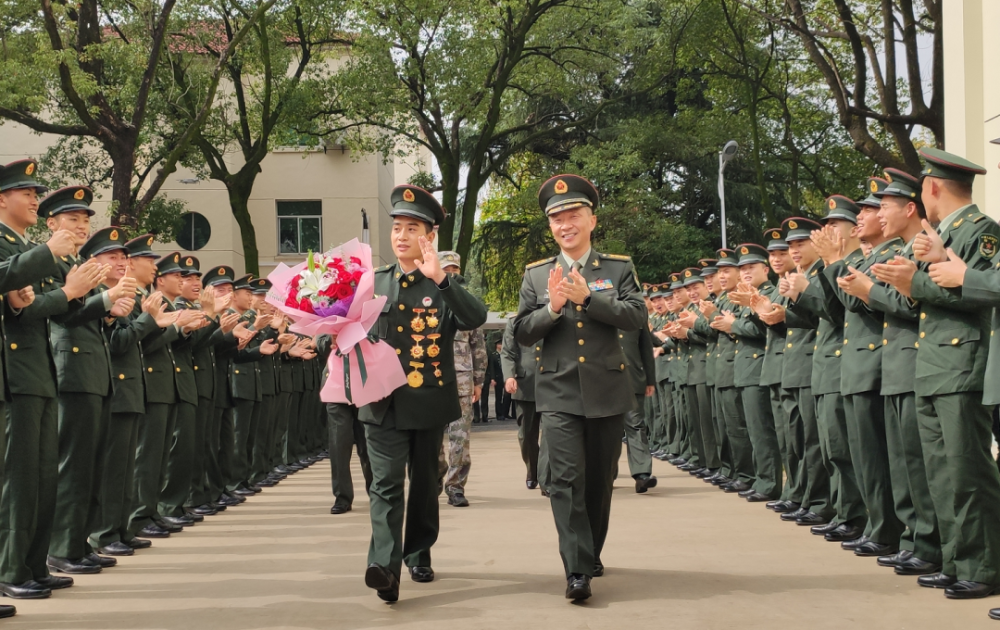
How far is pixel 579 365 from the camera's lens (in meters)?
6.83

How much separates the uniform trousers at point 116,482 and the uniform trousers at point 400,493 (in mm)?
2708

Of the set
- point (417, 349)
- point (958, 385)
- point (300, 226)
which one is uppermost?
point (300, 226)

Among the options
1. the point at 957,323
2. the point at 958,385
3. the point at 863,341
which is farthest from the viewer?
the point at 863,341

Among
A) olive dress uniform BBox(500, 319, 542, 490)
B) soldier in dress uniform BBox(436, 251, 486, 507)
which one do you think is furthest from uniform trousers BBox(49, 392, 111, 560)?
soldier in dress uniform BBox(436, 251, 486, 507)

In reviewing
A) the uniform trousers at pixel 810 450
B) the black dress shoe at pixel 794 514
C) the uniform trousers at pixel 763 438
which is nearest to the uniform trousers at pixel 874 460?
the uniform trousers at pixel 810 450

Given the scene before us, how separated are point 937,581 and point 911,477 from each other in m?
0.73

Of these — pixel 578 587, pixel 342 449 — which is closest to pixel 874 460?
pixel 578 587

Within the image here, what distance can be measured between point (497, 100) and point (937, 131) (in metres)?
12.2

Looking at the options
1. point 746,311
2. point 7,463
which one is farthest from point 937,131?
point 7,463

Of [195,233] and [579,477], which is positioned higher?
[195,233]

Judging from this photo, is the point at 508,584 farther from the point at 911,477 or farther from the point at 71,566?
the point at 71,566

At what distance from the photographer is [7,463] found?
23.0 feet

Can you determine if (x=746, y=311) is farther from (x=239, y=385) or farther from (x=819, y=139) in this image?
(x=819, y=139)

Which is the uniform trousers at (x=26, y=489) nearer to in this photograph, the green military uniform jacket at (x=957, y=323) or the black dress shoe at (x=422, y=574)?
the black dress shoe at (x=422, y=574)
